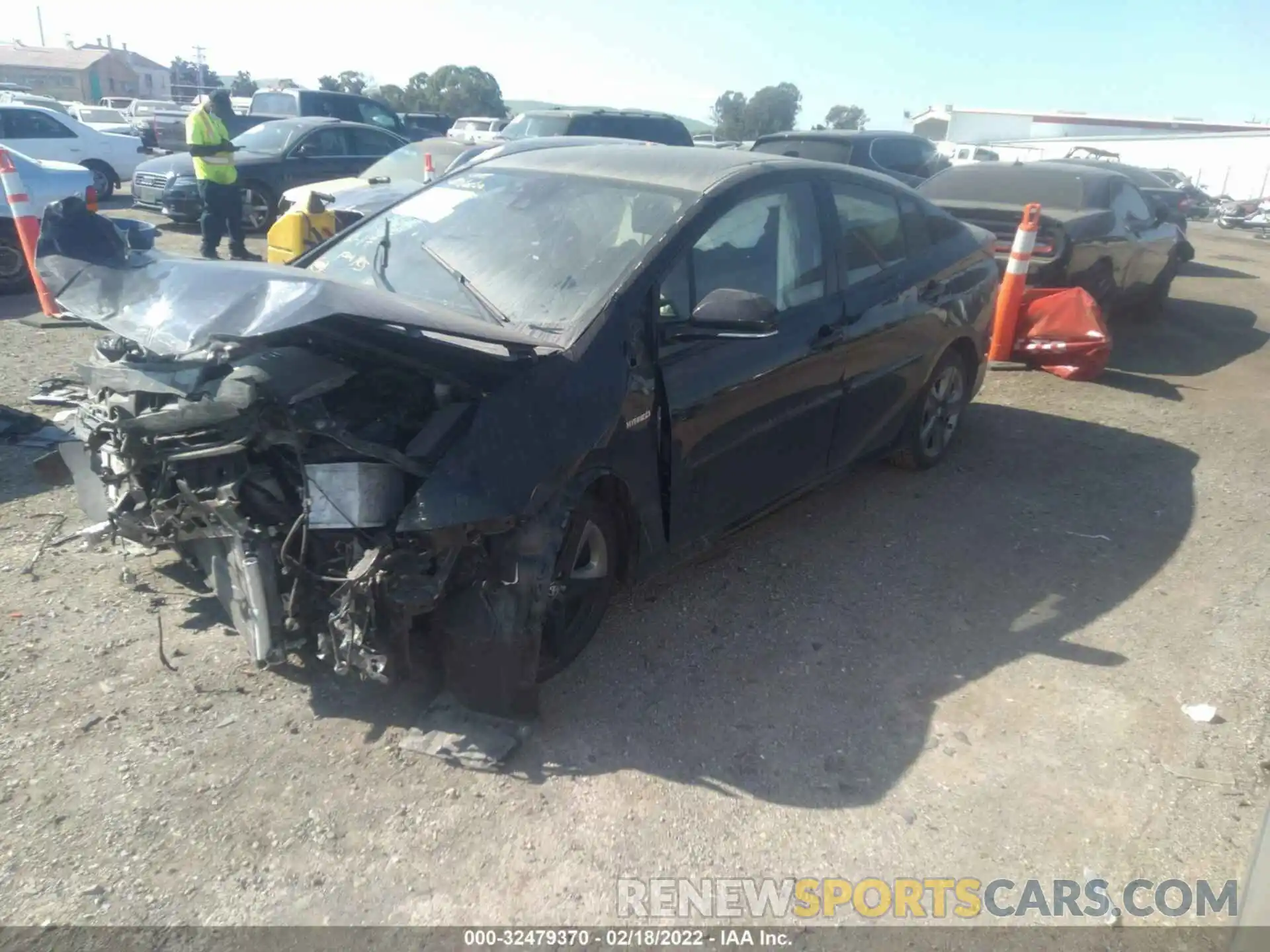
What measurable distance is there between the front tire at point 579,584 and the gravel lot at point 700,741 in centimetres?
15

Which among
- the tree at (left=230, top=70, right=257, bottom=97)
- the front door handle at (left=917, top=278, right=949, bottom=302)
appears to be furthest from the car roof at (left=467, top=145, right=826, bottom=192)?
the tree at (left=230, top=70, right=257, bottom=97)

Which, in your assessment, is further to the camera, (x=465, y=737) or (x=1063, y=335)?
(x=1063, y=335)

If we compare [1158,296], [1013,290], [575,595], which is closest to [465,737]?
[575,595]

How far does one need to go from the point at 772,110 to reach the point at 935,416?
179ft

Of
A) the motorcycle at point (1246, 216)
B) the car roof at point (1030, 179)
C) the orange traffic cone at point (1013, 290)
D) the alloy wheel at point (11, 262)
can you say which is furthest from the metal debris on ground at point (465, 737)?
the motorcycle at point (1246, 216)

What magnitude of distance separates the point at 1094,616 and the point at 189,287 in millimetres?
3948

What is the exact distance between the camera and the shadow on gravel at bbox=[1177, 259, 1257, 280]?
14.9m

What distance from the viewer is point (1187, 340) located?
9.77 m

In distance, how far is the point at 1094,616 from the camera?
4148mm

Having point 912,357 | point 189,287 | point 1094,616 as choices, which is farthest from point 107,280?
point 1094,616

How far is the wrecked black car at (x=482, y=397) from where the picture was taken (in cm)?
283

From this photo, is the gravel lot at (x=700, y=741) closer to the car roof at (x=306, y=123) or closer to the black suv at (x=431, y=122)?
the car roof at (x=306, y=123)

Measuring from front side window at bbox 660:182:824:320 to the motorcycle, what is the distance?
28.4m

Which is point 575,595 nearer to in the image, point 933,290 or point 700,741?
point 700,741
